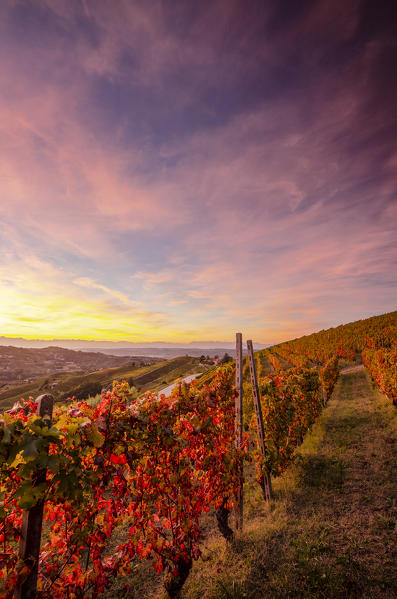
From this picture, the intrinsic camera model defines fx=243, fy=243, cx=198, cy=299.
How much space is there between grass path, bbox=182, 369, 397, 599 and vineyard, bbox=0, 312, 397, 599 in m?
0.56

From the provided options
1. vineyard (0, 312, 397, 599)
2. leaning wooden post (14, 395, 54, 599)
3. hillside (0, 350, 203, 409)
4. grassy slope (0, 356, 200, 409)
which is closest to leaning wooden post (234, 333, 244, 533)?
vineyard (0, 312, 397, 599)

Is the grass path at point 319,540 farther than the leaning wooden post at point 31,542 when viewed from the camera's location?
Yes

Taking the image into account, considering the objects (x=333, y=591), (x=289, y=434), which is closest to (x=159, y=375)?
(x=289, y=434)

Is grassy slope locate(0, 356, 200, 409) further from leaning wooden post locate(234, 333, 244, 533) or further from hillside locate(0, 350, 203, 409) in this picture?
leaning wooden post locate(234, 333, 244, 533)

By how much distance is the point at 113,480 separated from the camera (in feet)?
12.4

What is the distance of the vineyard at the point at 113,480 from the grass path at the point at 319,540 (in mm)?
565

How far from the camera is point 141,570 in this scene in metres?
5.35

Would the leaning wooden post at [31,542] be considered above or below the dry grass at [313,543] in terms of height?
above

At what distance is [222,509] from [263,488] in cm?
263

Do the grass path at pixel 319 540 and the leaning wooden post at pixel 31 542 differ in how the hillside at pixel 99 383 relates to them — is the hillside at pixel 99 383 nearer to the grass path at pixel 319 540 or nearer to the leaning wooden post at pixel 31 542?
the grass path at pixel 319 540

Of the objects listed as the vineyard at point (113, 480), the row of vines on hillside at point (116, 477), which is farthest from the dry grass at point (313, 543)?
the row of vines on hillside at point (116, 477)

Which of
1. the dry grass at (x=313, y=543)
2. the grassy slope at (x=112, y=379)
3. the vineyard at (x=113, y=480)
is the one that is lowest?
the grassy slope at (x=112, y=379)

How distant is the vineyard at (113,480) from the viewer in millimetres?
2404

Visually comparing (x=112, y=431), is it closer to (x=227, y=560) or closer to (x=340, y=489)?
(x=227, y=560)
